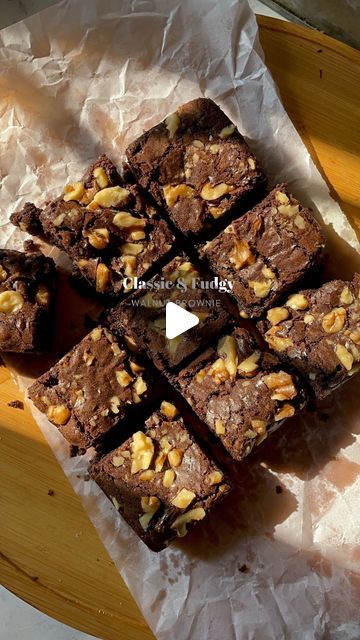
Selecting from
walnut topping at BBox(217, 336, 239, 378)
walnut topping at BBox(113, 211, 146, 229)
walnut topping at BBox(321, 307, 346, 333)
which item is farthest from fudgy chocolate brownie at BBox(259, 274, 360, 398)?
walnut topping at BBox(113, 211, 146, 229)

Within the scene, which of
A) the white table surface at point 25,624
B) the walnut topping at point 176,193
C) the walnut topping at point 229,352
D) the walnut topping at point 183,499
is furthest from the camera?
the white table surface at point 25,624

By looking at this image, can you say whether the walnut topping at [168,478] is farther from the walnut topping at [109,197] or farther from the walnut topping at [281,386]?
the walnut topping at [109,197]

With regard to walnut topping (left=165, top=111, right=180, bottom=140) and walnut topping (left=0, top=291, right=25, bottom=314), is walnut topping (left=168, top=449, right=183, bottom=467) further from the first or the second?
walnut topping (left=165, top=111, right=180, bottom=140)

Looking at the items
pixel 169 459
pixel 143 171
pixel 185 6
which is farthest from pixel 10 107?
pixel 169 459

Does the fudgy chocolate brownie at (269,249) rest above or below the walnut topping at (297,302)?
above

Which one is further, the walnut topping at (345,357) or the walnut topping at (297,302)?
the walnut topping at (297,302)

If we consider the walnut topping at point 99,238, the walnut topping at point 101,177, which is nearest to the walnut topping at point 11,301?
the walnut topping at point 99,238
